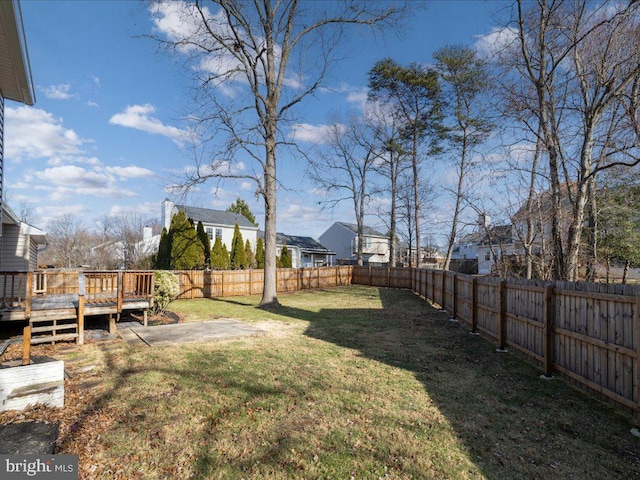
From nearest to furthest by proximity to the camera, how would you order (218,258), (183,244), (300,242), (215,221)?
1. (183,244)
2. (218,258)
3. (215,221)
4. (300,242)

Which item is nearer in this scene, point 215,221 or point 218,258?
point 218,258

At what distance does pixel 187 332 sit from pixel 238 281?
915cm

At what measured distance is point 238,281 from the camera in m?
16.9

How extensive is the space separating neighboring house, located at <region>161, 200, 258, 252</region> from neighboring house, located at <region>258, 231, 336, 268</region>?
299cm

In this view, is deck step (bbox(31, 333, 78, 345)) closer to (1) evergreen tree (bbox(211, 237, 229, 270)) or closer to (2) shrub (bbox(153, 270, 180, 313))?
(2) shrub (bbox(153, 270, 180, 313))

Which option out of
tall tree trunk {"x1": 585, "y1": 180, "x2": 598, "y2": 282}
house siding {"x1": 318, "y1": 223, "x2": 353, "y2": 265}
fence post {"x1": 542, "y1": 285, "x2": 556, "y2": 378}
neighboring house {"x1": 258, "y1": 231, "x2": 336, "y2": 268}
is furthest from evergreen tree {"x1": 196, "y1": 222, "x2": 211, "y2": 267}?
house siding {"x1": 318, "y1": 223, "x2": 353, "y2": 265}

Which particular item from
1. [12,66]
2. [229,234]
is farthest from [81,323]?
[229,234]

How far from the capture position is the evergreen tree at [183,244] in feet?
63.9

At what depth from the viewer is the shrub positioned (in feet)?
31.4

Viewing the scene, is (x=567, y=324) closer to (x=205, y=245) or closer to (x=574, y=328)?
(x=574, y=328)

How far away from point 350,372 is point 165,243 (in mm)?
18616

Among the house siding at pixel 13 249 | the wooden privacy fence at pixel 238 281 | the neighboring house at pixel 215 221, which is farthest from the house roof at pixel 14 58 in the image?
the neighboring house at pixel 215 221

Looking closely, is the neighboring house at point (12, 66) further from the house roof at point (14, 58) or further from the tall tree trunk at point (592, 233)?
the tall tree trunk at point (592, 233)

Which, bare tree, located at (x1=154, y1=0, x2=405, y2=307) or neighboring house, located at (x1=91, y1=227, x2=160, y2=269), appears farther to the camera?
neighboring house, located at (x1=91, y1=227, x2=160, y2=269)
